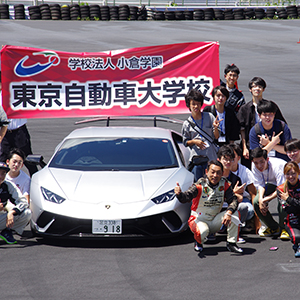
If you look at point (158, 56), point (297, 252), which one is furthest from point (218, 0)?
point (297, 252)

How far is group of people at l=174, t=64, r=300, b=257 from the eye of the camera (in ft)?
20.0

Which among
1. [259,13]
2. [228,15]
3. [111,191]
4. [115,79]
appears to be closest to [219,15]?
[228,15]

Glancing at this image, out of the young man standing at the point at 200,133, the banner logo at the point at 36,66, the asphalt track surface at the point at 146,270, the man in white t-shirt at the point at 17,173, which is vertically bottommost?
the asphalt track surface at the point at 146,270

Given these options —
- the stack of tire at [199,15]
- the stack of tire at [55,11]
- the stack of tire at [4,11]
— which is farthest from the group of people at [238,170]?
the stack of tire at [4,11]

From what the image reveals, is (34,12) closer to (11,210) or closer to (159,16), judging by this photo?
(159,16)

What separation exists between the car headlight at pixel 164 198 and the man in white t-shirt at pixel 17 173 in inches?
73.2

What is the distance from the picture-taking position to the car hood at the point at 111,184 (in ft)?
20.1

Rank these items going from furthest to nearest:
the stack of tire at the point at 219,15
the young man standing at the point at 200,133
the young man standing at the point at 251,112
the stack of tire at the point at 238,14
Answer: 1. the stack of tire at the point at 219,15
2. the stack of tire at the point at 238,14
3. the young man standing at the point at 251,112
4. the young man standing at the point at 200,133

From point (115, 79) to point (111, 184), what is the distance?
9.06ft

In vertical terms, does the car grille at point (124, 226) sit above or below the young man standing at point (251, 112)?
below

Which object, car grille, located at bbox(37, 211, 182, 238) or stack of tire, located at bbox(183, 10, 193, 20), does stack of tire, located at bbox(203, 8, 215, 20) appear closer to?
stack of tire, located at bbox(183, 10, 193, 20)

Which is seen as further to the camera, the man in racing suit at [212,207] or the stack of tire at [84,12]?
the stack of tire at [84,12]

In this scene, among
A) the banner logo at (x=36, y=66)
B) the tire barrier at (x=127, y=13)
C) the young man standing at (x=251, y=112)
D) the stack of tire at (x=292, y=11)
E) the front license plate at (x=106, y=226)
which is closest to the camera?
the front license plate at (x=106, y=226)

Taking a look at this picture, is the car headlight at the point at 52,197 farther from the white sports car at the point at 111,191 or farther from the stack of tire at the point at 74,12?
the stack of tire at the point at 74,12
